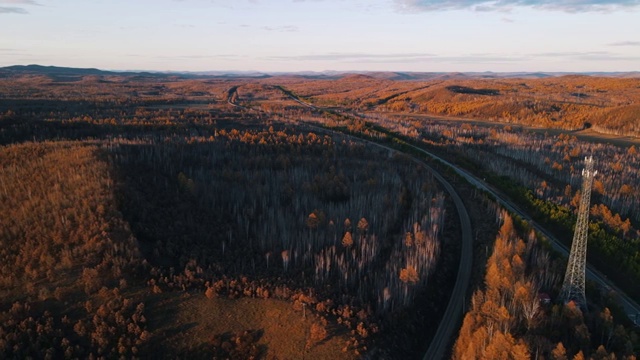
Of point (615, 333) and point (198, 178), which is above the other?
point (198, 178)

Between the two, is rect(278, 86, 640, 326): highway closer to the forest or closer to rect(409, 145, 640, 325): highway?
rect(409, 145, 640, 325): highway

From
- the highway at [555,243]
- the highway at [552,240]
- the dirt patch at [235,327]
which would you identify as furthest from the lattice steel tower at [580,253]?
the dirt patch at [235,327]

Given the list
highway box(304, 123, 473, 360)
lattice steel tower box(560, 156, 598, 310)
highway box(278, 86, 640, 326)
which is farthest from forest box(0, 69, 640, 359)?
lattice steel tower box(560, 156, 598, 310)

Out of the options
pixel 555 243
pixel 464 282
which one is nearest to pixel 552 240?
pixel 555 243

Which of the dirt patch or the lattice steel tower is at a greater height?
the lattice steel tower

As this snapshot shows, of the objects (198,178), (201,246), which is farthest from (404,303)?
(198,178)

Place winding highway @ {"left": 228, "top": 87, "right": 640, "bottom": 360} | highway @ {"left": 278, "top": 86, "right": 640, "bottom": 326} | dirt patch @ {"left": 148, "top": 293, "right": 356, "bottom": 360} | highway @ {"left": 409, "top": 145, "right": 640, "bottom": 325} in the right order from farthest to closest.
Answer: highway @ {"left": 409, "top": 145, "right": 640, "bottom": 325}, highway @ {"left": 278, "top": 86, "right": 640, "bottom": 326}, winding highway @ {"left": 228, "top": 87, "right": 640, "bottom": 360}, dirt patch @ {"left": 148, "top": 293, "right": 356, "bottom": 360}

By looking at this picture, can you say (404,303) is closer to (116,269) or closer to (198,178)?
(116,269)
